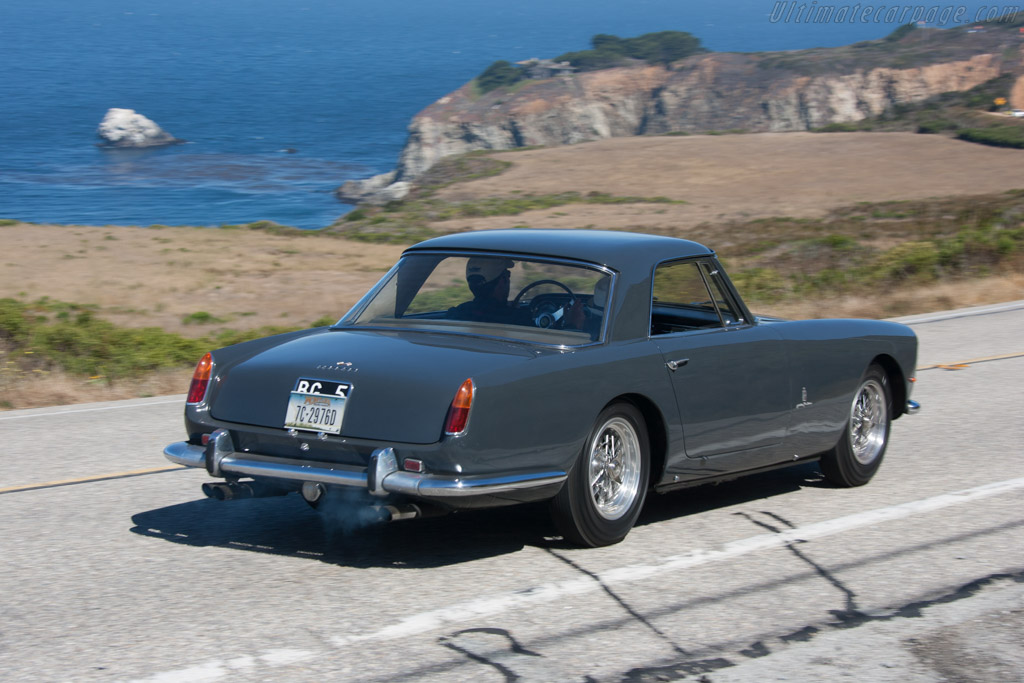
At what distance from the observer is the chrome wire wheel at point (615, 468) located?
5621 mm

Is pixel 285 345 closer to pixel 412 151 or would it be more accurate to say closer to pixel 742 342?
pixel 742 342

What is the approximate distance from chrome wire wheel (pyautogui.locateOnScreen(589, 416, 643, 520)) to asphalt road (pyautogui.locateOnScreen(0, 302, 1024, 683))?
0.76ft

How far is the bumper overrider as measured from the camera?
16.0ft

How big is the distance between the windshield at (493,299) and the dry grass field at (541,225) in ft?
19.4

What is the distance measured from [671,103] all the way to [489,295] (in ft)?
397

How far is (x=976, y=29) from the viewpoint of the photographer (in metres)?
126

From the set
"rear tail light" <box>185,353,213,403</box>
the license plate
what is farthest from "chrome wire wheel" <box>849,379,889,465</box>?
"rear tail light" <box>185,353,213,403</box>

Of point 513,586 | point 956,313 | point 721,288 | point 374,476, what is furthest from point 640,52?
point 374,476

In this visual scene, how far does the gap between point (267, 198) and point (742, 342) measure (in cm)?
8695

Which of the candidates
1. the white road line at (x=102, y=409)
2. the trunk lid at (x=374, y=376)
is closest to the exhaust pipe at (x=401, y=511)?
the trunk lid at (x=374, y=376)

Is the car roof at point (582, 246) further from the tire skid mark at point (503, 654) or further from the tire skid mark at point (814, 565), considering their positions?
the tire skid mark at point (503, 654)

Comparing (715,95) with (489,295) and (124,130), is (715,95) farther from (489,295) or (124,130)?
(489,295)

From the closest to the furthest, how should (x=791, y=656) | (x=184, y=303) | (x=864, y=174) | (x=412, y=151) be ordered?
(x=791, y=656), (x=184, y=303), (x=864, y=174), (x=412, y=151)

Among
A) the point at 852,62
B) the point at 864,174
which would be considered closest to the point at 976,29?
the point at 852,62
